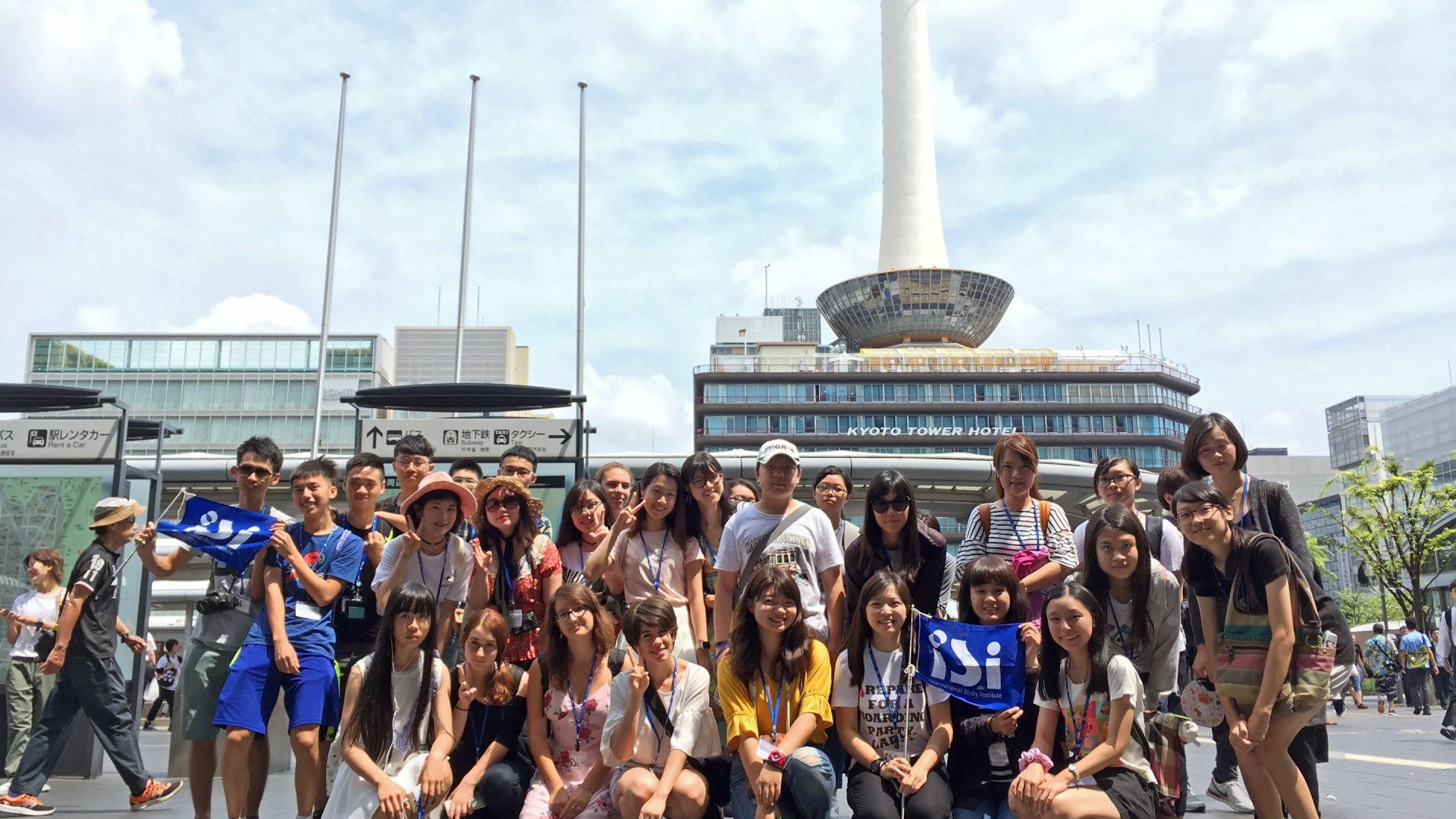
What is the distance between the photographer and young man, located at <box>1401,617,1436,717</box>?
17.1 metres

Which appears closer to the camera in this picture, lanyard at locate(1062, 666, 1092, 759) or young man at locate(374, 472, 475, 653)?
lanyard at locate(1062, 666, 1092, 759)

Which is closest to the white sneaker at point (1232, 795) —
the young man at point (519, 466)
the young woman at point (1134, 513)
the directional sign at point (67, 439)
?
the young woman at point (1134, 513)

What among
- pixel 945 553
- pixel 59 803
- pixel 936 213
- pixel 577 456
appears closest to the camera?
pixel 945 553

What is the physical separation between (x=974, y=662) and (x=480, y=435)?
705cm

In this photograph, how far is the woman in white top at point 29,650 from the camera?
7551mm

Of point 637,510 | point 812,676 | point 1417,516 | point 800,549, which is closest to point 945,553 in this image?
point 800,549

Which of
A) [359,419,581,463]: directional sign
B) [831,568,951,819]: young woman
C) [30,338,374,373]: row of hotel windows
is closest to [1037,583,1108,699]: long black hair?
[831,568,951,819]: young woman

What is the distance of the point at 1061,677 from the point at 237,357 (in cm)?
8612

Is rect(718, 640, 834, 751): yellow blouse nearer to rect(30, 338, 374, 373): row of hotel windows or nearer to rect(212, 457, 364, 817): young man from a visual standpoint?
rect(212, 457, 364, 817): young man

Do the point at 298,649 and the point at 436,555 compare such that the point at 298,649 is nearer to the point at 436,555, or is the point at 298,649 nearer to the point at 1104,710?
the point at 436,555

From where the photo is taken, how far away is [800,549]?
5.18m

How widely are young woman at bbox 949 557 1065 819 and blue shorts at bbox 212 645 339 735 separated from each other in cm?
290

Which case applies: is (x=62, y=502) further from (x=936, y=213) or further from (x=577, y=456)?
(x=936, y=213)

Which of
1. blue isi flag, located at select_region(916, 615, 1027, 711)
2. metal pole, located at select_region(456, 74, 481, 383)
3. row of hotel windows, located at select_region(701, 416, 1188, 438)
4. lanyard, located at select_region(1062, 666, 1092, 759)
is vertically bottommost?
lanyard, located at select_region(1062, 666, 1092, 759)
